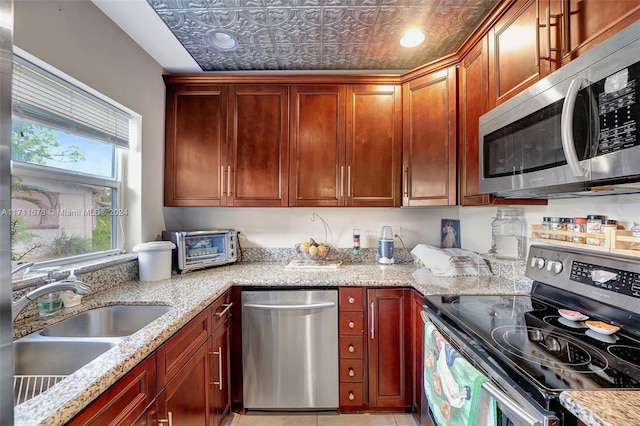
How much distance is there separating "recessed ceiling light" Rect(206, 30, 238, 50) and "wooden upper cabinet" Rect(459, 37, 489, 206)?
1.48 meters

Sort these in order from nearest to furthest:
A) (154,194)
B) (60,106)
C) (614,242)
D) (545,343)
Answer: (545,343) < (614,242) < (60,106) < (154,194)

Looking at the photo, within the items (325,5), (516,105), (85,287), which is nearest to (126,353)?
(85,287)

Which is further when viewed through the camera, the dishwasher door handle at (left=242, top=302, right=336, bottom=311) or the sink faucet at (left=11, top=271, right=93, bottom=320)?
the dishwasher door handle at (left=242, top=302, right=336, bottom=311)

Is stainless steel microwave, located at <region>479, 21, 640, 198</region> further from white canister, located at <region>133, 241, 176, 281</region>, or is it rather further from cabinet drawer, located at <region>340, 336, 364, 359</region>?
white canister, located at <region>133, 241, 176, 281</region>

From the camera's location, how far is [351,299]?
1724mm

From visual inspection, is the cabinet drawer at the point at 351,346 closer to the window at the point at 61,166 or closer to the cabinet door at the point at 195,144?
the cabinet door at the point at 195,144

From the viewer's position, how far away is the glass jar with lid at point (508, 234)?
160cm

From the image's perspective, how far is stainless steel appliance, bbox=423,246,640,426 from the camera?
712 mm

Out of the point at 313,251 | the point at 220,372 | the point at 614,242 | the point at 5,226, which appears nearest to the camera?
the point at 5,226

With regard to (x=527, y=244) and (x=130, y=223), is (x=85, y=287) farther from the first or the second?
(x=527, y=244)

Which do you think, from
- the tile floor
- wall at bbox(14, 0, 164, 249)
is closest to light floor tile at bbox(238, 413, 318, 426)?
the tile floor

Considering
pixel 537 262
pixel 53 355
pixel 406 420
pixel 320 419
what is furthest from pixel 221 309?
pixel 537 262

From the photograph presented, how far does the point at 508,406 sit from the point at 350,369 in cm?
113

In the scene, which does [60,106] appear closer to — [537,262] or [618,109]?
[618,109]
